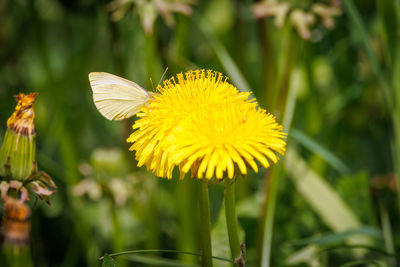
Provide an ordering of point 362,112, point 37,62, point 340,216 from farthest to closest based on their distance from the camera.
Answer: point 37,62 → point 362,112 → point 340,216

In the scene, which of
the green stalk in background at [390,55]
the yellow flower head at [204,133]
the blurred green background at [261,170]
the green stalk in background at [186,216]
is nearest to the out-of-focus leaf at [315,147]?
the blurred green background at [261,170]

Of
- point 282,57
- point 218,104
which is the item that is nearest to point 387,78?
point 282,57

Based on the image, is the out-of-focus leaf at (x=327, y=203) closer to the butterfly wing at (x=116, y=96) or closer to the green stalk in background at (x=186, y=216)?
the green stalk in background at (x=186, y=216)

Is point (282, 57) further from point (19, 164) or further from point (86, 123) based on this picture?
point (86, 123)

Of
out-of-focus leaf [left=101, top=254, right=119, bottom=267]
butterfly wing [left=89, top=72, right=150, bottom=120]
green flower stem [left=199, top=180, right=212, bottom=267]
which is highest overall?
butterfly wing [left=89, top=72, right=150, bottom=120]

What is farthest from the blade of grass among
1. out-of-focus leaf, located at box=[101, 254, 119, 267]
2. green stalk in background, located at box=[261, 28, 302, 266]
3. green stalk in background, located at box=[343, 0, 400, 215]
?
out-of-focus leaf, located at box=[101, 254, 119, 267]

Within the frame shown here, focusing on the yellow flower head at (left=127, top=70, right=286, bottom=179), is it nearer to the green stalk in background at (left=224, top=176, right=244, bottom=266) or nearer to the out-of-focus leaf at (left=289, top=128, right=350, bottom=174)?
the green stalk in background at (left=224, top=176, right=244, bottom=266)
